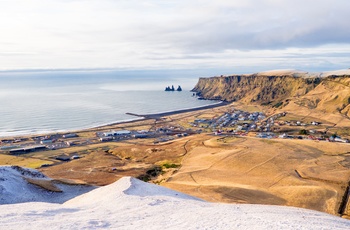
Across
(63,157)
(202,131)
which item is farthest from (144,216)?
(202,131)

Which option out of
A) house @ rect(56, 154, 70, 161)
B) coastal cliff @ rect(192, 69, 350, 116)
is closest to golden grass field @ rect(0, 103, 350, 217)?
house @ rect(56, 154, 70, 161)

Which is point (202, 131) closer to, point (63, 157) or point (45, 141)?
point (45, 141)

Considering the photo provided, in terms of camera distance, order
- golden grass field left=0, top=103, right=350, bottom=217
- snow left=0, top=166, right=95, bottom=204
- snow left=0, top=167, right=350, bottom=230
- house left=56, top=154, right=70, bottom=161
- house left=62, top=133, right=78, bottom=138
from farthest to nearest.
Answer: house left=62, top=133, right=78, bottom=138 → house left=56, top=154, right=70, bottom=161 → golden grass field left=0, top=103, right=350, bottom=217 → snow left=0, top=166, right=95, bottom=204 → snow left=0, top=167, right=350, bottom=230

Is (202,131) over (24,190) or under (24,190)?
under

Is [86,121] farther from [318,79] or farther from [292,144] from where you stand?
[318,79]

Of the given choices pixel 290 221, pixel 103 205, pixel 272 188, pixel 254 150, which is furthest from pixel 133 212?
pixel 254 150

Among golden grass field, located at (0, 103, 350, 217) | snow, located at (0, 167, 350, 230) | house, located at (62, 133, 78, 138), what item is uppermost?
snow, located at (0, 167, 350, 230)

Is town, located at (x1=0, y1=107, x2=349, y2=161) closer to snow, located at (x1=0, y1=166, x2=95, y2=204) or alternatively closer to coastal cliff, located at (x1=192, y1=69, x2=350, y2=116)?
coastal cliff, located at (x1=192, y1=69, x2=350, y2=116)
